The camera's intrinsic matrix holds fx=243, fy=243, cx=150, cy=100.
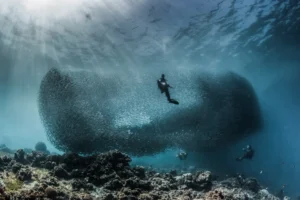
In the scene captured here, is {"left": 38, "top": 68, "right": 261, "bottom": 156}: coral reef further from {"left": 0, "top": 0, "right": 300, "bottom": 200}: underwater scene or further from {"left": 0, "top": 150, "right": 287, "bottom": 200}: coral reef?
{"left": 0, "top": 150, "right": 287, "bottom": 200}: coral reef

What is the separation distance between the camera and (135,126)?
81.1 feet

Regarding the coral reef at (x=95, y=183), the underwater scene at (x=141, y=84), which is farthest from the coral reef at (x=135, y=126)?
the coral reef at (x=95, y=183)

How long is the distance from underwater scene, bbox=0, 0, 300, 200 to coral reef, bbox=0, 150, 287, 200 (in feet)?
0.18

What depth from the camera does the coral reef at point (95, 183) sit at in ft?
20.5

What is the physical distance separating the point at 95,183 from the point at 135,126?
53.4 feet

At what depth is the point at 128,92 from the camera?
93.8 ft

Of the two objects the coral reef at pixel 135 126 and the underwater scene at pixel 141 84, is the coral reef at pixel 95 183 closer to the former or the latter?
the underwater scene at pixel 141 84

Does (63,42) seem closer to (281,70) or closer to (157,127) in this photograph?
(157,127)

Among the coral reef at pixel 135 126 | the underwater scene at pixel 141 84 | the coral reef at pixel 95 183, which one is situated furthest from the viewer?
the coral reef at pixel 135 126

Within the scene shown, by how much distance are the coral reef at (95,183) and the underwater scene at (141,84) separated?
54mm

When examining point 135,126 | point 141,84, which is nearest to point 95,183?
point 135,126

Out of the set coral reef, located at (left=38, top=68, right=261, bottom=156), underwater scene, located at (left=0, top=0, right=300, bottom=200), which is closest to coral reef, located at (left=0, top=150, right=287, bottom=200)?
underwater scene, located at (left=0, top=0, right=300, bottom=200)

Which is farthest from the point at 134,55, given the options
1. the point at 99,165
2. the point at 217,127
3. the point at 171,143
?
the point at 99,165

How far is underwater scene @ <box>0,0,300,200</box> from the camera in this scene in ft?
33.4
